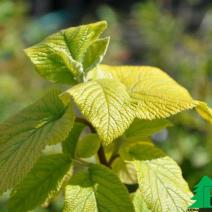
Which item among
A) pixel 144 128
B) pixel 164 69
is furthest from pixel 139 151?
pixel 164 69

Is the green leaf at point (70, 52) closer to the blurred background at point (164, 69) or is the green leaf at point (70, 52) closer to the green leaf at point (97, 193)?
Answer: the green leaf at point (97, 193)

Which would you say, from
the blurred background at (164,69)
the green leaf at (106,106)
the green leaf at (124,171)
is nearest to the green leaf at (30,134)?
the green leaf at (106,106)

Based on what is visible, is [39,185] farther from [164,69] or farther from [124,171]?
[164,69]

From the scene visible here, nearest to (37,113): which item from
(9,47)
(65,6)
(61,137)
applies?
(61,137)

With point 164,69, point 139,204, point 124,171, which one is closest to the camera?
point 139,204

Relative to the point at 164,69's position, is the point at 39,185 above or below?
above

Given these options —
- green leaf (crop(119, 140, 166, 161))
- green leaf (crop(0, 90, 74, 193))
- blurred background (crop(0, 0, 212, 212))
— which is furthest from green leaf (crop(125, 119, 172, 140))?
blurred background (crop(0, 0, 212, 212))

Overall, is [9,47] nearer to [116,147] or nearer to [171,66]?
[171,66]

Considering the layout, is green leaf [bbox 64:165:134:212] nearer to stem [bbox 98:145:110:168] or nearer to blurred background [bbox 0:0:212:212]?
stem [bbox 98:145:110:168]
